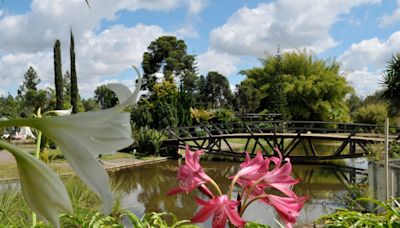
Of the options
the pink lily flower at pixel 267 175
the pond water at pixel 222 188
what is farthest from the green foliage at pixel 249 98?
the pink lily flower at pixel 267 175

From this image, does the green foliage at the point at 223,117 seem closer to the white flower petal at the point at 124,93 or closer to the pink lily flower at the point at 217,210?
the pink lily flower at the point at 217,210

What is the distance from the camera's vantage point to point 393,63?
63.4 feet

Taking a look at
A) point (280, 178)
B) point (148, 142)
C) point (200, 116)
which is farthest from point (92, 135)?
point (200, 116)

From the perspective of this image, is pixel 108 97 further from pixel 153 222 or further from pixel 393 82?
pixel 393 82

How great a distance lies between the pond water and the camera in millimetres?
7383

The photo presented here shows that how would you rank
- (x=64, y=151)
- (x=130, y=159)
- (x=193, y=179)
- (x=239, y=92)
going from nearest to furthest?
(x=64, y=151)
(x=193, y=179)
(x=130, y=159)
(x=239, y=92)

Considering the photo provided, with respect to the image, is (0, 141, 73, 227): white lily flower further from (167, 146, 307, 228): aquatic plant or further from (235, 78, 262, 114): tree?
(235, 78, 262, 114): tree

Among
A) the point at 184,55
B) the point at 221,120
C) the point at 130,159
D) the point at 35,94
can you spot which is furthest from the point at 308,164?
the point at 184,55

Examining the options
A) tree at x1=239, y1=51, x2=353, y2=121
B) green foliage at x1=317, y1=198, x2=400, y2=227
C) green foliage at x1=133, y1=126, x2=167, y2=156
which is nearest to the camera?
green foliage at x1=317, y1=198, x2=400, y2=227

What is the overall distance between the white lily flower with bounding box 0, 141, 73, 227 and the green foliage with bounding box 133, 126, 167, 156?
14810 millimetres

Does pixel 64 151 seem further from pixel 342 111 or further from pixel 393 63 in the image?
pixel 342 111

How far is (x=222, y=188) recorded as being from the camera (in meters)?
10.2

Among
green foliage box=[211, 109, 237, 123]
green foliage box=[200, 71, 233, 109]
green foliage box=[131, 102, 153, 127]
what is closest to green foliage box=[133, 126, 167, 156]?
green foliage box=[131, 102, 153, 127]

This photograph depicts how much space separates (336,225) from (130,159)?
12.8m
